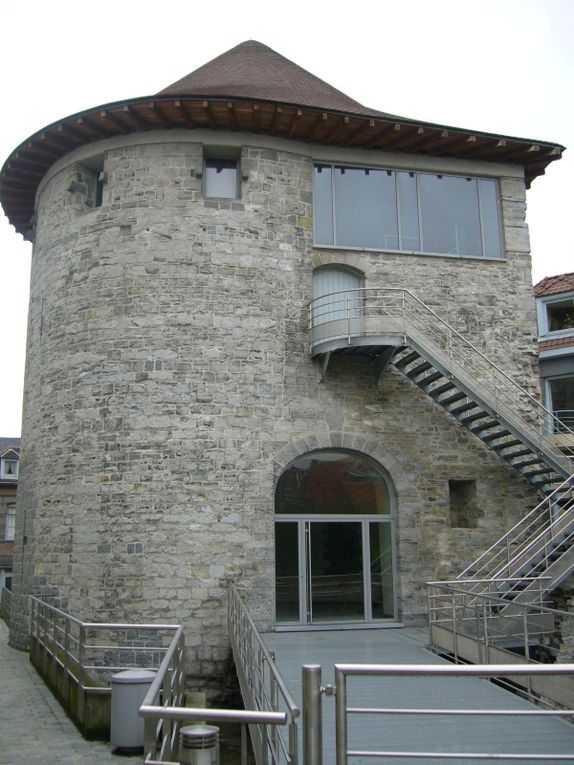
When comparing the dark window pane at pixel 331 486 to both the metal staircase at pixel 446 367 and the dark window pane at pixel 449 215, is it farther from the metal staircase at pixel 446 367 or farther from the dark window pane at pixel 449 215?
the dark window pane at pixel 449 215

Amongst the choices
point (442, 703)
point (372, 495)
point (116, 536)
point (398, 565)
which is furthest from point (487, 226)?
point (442, 703)

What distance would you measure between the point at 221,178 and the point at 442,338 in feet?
17.4

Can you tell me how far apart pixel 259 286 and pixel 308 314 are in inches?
41.9

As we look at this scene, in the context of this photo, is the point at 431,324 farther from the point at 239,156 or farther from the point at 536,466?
the point at 239,156

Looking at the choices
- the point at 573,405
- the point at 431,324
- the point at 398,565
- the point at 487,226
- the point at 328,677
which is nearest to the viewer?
the point at 328,677

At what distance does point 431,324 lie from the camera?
14984mm

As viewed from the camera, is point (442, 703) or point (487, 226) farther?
point (487, 226)

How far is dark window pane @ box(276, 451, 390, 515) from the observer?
1388 cm

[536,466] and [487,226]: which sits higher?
[487,226]

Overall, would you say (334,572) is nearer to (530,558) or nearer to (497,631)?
(530,558)

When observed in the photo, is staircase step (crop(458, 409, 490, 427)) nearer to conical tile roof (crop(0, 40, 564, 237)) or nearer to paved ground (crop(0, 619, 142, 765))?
conical tile roof (crop(0, 40, 564, 237))

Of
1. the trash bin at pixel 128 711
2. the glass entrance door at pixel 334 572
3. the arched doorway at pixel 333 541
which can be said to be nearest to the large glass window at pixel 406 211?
the arched doorway at pixel 333 541

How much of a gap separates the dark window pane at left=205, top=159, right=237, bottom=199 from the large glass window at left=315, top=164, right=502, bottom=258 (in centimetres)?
167

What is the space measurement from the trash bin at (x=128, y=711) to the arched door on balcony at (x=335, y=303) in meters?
7.14
